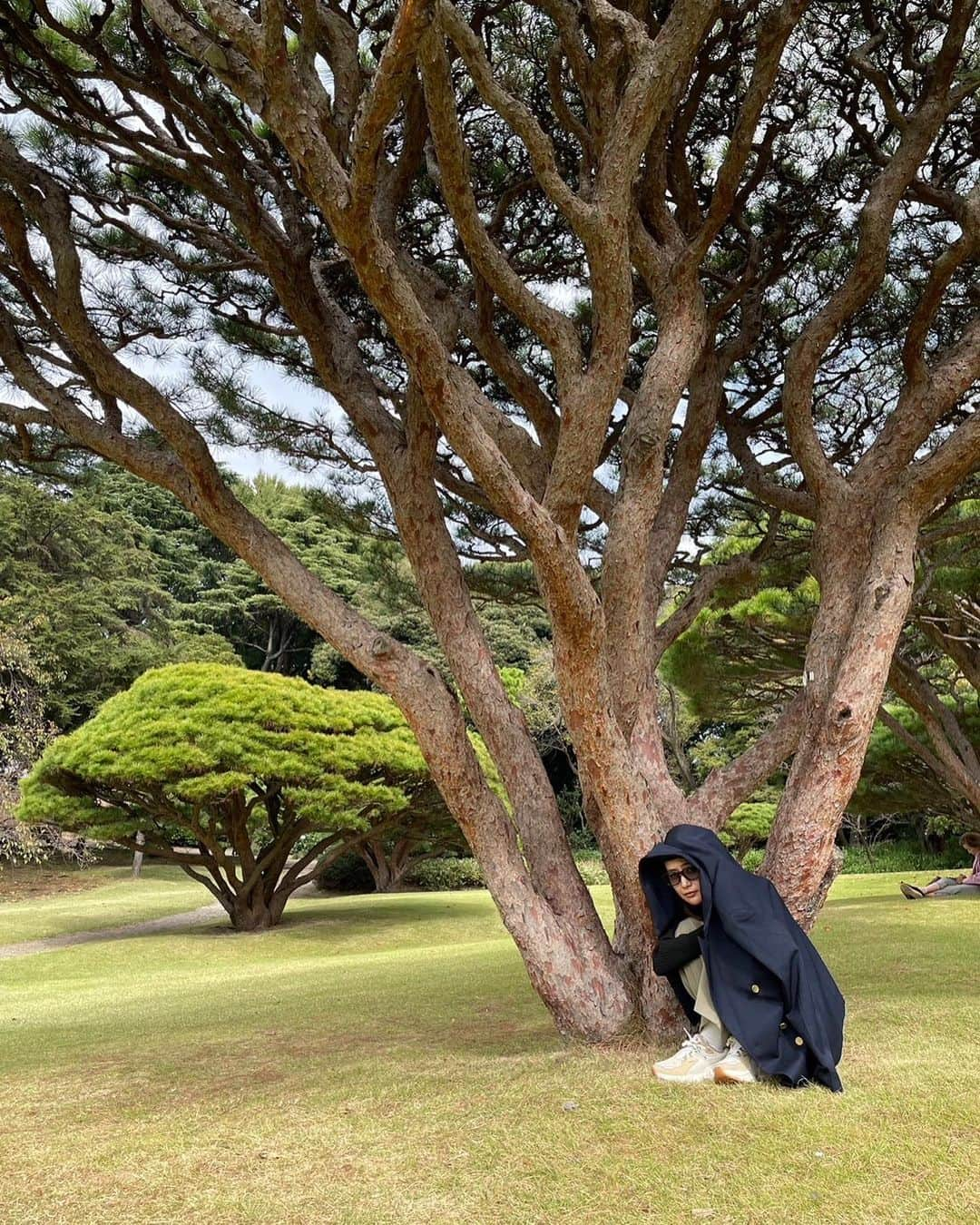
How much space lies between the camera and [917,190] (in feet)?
17.1

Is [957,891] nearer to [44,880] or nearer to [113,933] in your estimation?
[113,933]

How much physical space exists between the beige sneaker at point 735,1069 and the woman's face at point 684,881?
1.61ft

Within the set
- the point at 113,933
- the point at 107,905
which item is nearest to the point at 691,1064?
the point at 113,933

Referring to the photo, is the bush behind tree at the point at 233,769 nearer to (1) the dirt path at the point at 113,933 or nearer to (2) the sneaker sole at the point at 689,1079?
(1) the dirt path at the point at 113,933

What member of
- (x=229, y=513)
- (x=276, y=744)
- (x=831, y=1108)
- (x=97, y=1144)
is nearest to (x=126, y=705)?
(x=276, y=744)

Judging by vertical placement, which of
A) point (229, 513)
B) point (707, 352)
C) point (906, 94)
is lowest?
point (229, 513)

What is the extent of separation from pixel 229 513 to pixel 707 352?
8.83 feet

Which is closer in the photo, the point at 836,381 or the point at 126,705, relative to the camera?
the point at 836,381

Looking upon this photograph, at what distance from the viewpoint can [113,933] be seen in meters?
14.1

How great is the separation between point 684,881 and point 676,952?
0.84ft

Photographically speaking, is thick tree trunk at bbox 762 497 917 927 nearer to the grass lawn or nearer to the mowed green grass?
the grass lawn

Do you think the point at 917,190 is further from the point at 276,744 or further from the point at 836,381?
the point at 276,744

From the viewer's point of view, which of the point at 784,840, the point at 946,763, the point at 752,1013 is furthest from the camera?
the point at 946,763

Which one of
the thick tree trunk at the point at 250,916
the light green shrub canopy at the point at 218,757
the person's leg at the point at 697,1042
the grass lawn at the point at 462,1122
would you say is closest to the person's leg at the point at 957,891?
the grass lawn at the point at 462,1122
